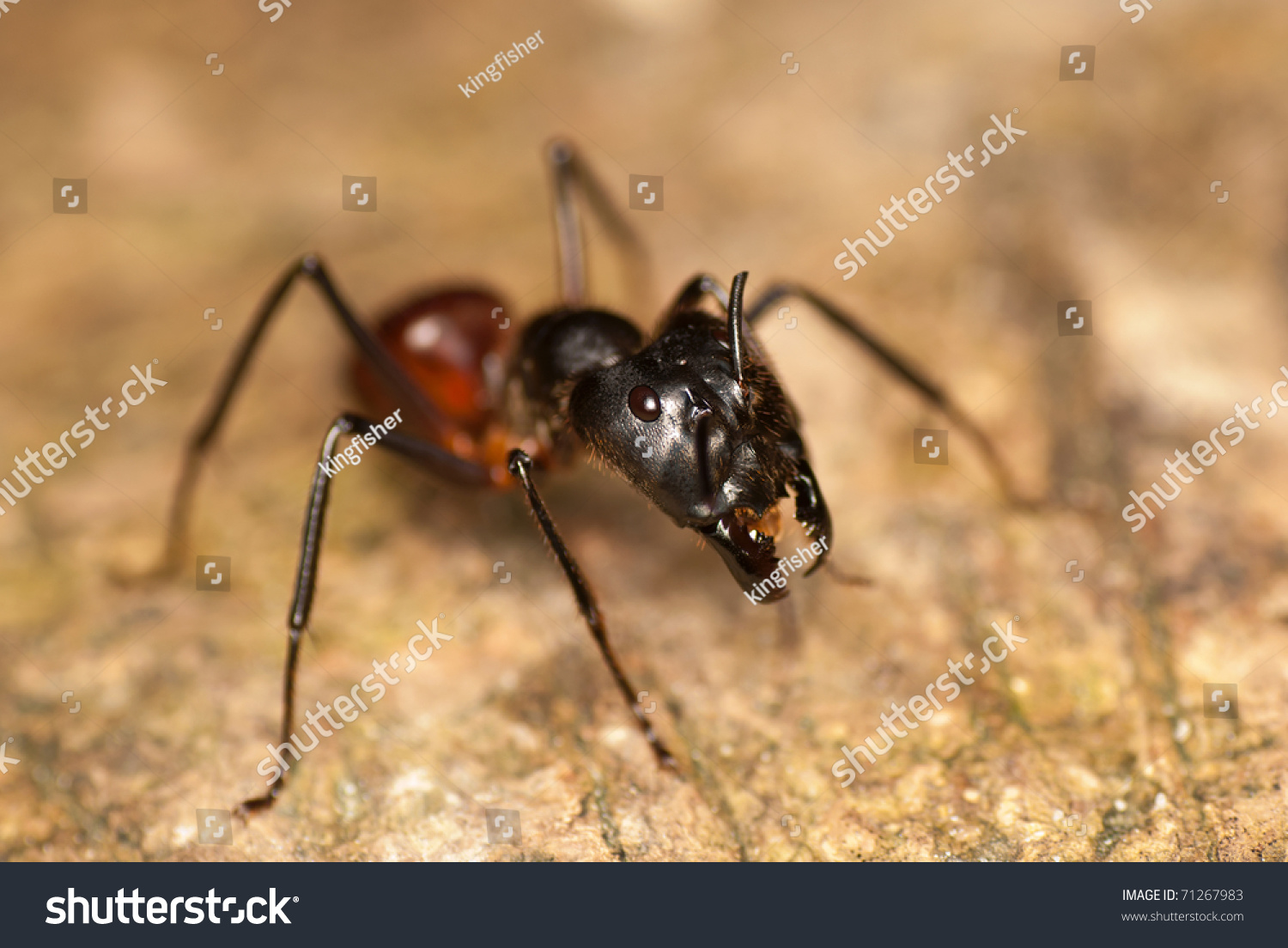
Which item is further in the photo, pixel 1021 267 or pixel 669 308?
pixel 1021 267

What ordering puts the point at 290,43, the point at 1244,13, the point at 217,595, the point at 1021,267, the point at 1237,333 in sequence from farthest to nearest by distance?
the point at 290,43 < the point at 1244,13 < the point at 1021,267 < the point at 1237,333 < the point at 217,595

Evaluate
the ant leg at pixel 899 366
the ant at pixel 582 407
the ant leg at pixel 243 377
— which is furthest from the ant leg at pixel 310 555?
the ant leg at pixel 899 366

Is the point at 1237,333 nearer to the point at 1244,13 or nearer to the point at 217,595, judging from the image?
the point at 1244,13

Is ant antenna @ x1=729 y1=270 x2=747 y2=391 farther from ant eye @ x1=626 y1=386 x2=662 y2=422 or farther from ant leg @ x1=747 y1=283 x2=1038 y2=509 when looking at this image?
ant leg @ x1=747 y1=283 x2=1038 y2=509

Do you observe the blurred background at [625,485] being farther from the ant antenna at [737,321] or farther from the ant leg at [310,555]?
the ant antenna at [737,321]

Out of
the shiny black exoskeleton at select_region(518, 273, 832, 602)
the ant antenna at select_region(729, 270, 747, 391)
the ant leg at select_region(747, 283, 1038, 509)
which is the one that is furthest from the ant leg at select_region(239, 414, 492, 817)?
the ant leg at select_region(747, 283, 1038, 509)

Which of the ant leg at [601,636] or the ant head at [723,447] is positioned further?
the ant leg at [601,636]
